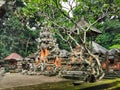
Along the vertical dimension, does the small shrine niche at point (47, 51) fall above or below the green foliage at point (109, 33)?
below

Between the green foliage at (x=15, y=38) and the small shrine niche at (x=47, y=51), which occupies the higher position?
the green foliage at (x=15, y=38)

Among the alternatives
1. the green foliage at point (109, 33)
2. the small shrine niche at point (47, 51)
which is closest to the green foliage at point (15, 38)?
the green foliage at point (109, 33)

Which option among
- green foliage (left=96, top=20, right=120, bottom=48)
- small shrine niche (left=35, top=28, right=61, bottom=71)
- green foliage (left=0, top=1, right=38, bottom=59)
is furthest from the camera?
green foliage (left=0, top=1, right=38, bottom=59)

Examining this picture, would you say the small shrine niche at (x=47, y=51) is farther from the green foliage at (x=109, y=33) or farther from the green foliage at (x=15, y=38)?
the green foliage at (x=15, y=38)

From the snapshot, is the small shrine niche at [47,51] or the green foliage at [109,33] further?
the green foliage at [109,33]

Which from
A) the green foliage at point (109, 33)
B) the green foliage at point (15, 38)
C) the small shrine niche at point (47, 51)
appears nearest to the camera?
the small shrine niche at point (47, 51)

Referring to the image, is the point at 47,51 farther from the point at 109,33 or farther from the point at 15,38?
A: the point at 15,38

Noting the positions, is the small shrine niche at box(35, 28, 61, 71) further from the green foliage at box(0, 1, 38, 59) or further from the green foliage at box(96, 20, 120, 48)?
the green foliage at box(0, 1, 38, 59)

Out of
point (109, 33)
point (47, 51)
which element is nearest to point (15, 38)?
point (47, 51)

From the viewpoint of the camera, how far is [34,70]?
92.6 feet

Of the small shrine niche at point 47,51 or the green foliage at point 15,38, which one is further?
the green foliage at point 15,38

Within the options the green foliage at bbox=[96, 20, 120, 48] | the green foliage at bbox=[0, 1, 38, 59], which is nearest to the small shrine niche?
the green foliage at bbox=[96, 20, 120, 48]

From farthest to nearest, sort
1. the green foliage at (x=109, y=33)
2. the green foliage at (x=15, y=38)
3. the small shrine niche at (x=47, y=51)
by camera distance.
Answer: the green foliage at (x=15, y=38) → the green foliage at (x=109, y=33) → the small shrine niche at (x=47, y=51)

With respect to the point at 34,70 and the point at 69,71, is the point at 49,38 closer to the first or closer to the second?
the point at 34,70
